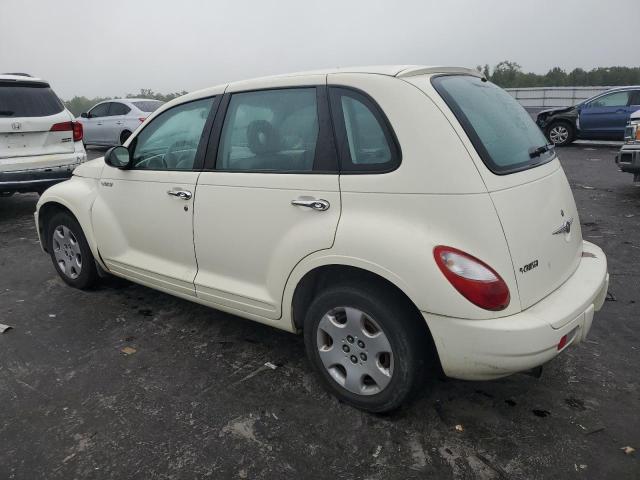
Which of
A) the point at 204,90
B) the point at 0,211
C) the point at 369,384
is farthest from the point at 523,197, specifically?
the point at 0,211

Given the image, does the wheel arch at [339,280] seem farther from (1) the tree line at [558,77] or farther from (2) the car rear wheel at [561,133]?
(1) the tree line at [558,77]

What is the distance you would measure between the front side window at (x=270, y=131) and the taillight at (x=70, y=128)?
16.1ft

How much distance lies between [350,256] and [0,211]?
7597mm

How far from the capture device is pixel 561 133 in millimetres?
14398

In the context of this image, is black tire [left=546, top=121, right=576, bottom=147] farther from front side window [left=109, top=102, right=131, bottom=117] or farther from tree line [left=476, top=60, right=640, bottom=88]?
tree line [left=476, top=60, right=640, bottom=88]

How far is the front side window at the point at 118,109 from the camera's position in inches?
569

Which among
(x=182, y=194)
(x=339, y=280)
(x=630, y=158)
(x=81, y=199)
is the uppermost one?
(x=182, y=194)

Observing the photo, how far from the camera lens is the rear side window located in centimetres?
255

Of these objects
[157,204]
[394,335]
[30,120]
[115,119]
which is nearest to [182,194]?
[157,204]

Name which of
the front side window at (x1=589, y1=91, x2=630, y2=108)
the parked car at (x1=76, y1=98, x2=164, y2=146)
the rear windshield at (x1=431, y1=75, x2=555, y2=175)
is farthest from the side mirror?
the front side window at (x1=589, y1=91, x2=630, y2=108)

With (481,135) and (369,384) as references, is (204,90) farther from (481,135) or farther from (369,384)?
(369,384)

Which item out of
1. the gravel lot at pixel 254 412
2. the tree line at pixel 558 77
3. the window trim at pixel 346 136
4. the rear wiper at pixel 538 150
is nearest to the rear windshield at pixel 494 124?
the rear wiper at pixel 538 150

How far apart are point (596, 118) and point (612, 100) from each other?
1.81 ft

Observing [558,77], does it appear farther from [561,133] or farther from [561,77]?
[561,133]
